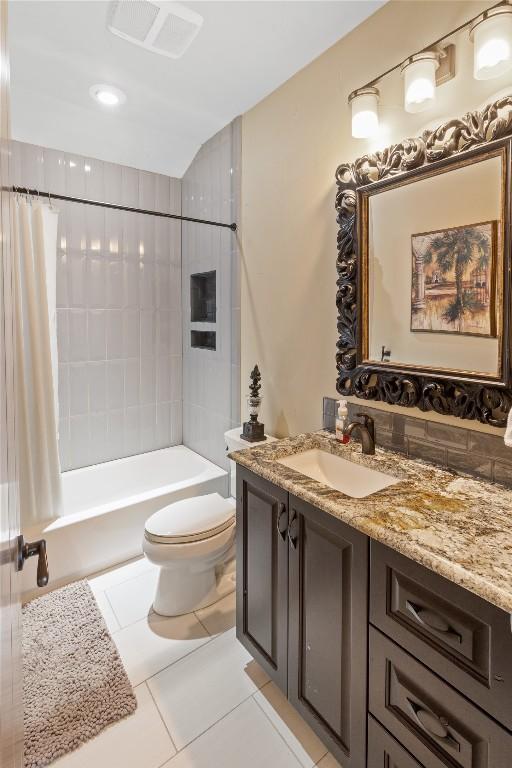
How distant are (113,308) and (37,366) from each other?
92 centimetres

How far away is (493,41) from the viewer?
1.14 m

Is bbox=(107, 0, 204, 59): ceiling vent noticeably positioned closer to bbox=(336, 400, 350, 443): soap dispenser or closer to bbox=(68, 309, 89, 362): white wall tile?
bbox=(68, 309, 89, 362): white wall tile

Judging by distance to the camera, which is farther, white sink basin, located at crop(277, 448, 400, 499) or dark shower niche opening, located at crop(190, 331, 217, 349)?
dark shower niche opening, located at crop(190, 331, 217, 349)

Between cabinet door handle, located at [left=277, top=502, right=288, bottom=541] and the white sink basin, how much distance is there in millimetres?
188

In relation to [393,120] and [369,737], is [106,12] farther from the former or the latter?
[369,737]

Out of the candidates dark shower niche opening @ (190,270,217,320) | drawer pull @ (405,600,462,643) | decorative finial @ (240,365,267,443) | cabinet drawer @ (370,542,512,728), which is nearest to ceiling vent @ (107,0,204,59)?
dark shower niche opening @ (190,270,217,320)

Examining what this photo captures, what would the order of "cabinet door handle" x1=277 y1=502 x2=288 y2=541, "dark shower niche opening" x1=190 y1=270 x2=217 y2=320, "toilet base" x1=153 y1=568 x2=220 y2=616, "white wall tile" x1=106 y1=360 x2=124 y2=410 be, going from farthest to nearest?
"white wall tile" x1=106 y1=360 x2=124 y2=410 < "dark shower niche opening" x1=190 y1=270 x2=217 y2=320 < "toilet base" x1=153 y1=568 x2=220 y2=616 < "cabinet door handle" x1=277 y1=502 x2=288 y2=541

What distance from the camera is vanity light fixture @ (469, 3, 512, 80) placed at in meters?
1.13

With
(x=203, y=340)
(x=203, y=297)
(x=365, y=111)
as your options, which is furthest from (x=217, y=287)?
(x=365, y=111)

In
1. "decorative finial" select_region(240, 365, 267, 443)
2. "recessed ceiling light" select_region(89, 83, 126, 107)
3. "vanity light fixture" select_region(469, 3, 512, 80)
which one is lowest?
"decorative finial" select_region(240, 365, 267, 443)

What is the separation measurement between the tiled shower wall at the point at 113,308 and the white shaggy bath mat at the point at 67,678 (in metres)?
1.09

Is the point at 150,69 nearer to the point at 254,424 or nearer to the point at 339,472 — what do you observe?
the point at 254,424

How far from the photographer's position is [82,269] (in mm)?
2736

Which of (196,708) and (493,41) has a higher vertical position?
(493,41)
